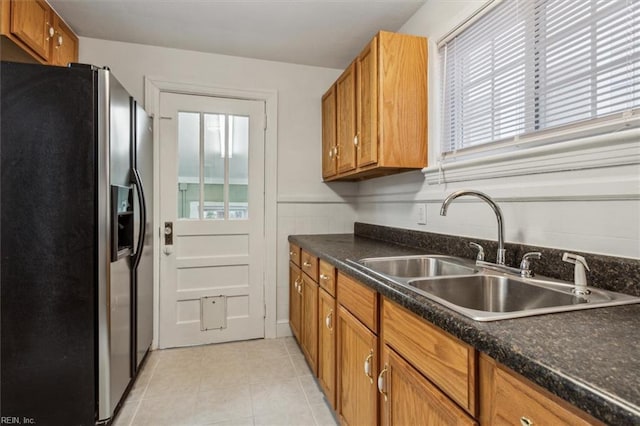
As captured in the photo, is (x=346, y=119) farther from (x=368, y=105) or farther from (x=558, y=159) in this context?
(x=558, y=159)

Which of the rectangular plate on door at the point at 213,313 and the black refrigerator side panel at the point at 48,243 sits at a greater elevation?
the black refrigerator side panel at the point at 48,243

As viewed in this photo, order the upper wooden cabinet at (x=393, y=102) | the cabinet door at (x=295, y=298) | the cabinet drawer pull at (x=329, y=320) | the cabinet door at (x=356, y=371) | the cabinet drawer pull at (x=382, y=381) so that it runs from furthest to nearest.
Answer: the cabinet door at (x=295, y=298), the upper wooden cabinet at (x=393, y=102), the cabinet drawer pull at (x=329, y=320), the cabinet door at (x=356, y=371), the cabinet drawer pull at (x=382, y=381)

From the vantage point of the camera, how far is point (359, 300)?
1326 millimetres

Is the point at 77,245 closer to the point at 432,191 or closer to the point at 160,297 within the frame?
the point at 160,297

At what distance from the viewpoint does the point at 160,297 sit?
254 centimetres

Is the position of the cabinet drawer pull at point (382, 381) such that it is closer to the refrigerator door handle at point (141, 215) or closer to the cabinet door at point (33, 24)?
the refrigerator door handle at point (141, 215)

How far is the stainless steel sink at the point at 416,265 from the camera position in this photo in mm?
1553

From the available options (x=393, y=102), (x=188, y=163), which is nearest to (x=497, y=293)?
(x=393, y=102)

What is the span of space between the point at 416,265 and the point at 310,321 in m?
0.79

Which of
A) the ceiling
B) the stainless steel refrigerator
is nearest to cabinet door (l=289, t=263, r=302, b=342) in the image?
the stainless steel refrigerator

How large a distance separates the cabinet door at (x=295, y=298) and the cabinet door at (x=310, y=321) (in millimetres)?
111

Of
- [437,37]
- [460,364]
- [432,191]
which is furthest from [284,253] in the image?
[460,364]

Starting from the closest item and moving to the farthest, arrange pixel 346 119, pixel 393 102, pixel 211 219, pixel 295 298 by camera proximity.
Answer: pixel 393 102, pixel 346 119, pixel 295 298, pixel 211 219

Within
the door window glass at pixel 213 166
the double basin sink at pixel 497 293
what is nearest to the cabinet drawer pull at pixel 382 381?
the double basin sink at pixel 497 293
